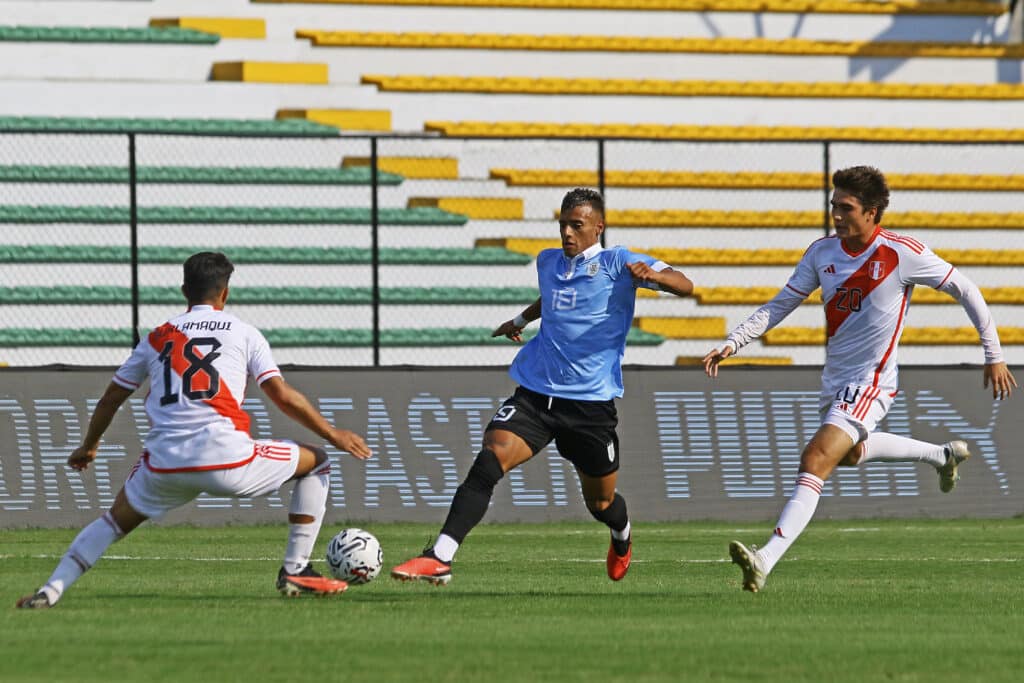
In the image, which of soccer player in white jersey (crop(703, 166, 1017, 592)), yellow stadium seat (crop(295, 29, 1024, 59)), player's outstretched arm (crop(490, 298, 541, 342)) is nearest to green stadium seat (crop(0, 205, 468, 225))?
yellow stadium seat (crop(295, 29, 1024, 59))

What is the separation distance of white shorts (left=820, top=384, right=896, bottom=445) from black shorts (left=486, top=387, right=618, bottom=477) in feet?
3.65

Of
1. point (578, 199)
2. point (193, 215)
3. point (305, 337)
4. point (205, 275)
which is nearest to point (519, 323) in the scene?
point (578, 199)

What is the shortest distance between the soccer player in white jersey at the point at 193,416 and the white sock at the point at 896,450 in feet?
9.98

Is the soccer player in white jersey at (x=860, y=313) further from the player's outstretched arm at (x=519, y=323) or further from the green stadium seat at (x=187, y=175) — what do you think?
the green stadium seat at (x=187, y=175)

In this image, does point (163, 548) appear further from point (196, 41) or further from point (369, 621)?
point (196, 41)

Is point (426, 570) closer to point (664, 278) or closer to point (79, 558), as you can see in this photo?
point (79, 558)

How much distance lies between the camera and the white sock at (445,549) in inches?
344

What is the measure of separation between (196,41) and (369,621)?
1503 cm

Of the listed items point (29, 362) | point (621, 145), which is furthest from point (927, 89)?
point (29, 362)

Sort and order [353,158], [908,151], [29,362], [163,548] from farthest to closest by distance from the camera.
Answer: [908,151], [353,158], [29,362], [163,548]

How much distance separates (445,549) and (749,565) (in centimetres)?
143

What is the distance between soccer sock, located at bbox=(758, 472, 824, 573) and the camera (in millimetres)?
9133

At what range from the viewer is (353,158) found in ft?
68.9

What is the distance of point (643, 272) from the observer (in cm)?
924
